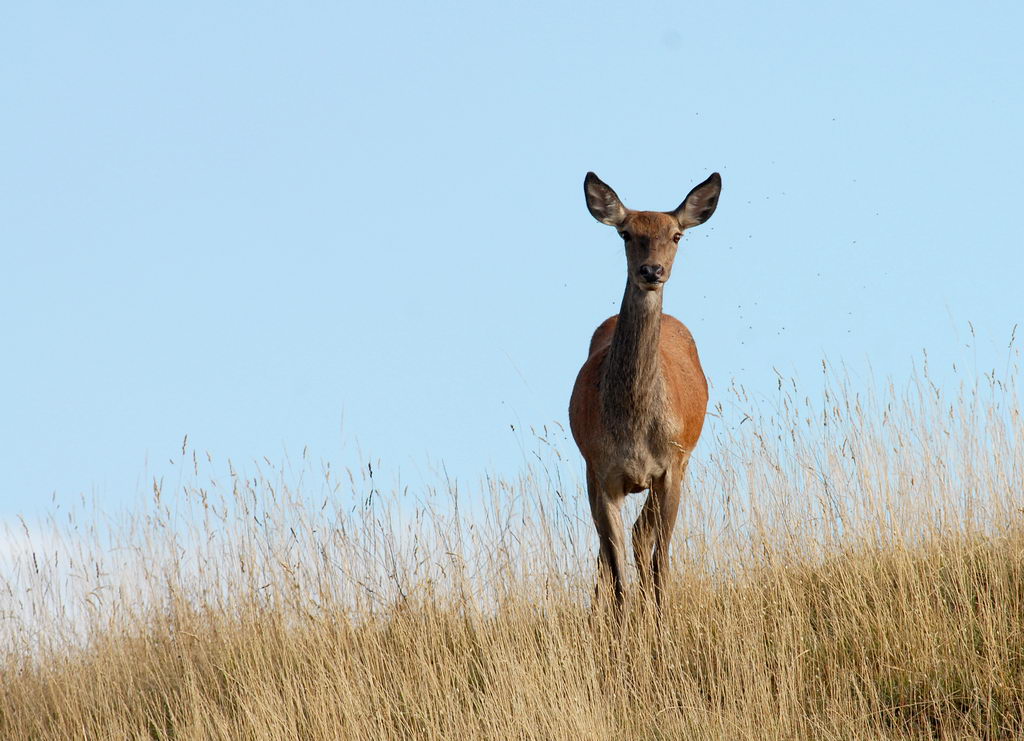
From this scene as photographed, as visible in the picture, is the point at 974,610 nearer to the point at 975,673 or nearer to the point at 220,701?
the point at 975,673

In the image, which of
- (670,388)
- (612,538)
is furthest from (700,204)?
(612,538)

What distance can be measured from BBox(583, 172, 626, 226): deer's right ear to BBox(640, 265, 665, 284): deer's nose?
0.71 m

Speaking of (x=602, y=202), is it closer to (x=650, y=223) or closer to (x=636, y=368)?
(x=650, y=223)

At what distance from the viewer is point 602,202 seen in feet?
23.7

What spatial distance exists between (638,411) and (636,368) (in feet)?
0.84

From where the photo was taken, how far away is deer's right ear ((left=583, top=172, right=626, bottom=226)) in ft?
23.5

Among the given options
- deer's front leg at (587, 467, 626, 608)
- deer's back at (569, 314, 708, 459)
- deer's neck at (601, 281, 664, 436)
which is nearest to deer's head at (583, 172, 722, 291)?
deer's neck at (601, 281, 664, 436)

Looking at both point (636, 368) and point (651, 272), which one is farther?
point (636, 368)

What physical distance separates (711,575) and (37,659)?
4.98 m

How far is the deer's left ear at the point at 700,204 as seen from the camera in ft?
23.7

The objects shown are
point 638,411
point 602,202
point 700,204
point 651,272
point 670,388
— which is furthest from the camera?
point 700,204

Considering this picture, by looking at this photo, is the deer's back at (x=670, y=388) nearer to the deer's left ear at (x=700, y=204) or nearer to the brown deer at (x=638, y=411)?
the brown deer at (x=638, y=411)

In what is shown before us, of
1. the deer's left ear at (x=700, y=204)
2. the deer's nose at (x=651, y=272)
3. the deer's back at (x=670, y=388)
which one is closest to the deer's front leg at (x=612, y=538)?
the deer's back at (x=670, y=388)

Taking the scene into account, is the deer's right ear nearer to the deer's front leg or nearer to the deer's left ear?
the deer's left ear
